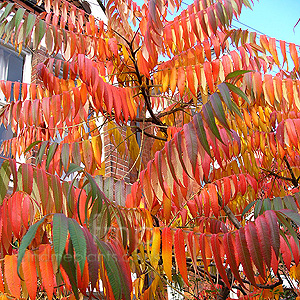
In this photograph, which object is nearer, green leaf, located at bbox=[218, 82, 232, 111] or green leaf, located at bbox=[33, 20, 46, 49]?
green leaf, located at bbox=[218, 82, 232, 111]

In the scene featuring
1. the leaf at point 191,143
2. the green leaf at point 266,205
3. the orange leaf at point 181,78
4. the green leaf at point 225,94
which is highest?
the orange leaf at point 181,78

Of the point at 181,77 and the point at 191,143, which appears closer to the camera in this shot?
the point at 191,143

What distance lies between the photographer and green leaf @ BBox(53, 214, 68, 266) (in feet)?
2.59

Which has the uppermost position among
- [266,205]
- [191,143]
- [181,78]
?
[181,78]

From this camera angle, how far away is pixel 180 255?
134 centimetres

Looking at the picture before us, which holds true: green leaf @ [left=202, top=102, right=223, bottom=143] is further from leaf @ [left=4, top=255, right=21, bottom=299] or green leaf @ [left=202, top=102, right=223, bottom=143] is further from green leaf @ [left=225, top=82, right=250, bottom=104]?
leaf @ [left=4, top=255, right=21, bottom=299]

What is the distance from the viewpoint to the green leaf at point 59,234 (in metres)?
0.79

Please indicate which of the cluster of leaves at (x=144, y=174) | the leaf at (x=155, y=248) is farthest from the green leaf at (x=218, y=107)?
the leaf at (x=155, y=248)

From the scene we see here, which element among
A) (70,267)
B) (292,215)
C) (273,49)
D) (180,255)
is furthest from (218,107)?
(273,49)

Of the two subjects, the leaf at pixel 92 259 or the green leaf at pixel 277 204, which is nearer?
the leaf at pixel 92 259

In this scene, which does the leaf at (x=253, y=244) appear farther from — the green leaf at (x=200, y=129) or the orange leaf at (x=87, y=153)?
the orange leaf at (x=87, y=153)

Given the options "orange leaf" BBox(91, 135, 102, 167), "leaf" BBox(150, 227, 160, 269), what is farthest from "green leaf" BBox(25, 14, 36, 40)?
"leaf" BBox(150, 227, 160, 269)

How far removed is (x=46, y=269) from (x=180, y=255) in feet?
1.83

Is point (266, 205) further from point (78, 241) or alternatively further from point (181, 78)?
point (78, 241)
